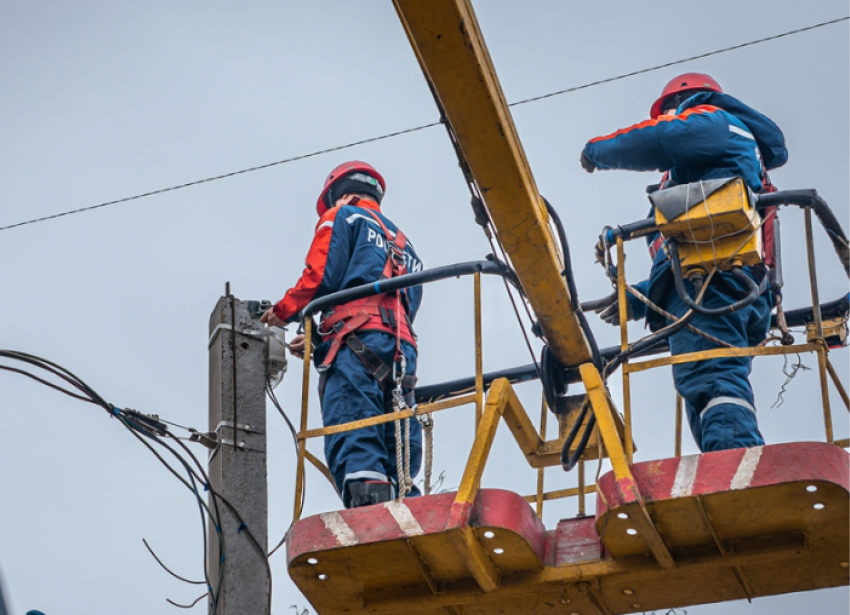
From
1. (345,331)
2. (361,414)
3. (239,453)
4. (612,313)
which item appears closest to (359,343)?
(345,331)

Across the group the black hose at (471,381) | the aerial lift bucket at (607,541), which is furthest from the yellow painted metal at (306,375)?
the black hose at (471,381)

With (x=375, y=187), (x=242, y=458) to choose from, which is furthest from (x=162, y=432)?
(x=375, y=187)

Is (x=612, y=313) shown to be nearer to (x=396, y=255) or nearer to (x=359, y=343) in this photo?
(x=396, y=255)

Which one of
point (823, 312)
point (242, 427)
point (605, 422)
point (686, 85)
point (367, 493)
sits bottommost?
point (605, 422)

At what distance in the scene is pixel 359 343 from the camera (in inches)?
350

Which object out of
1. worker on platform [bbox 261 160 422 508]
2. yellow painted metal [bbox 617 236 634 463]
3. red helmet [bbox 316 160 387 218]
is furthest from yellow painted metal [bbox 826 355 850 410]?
red helmet [bbox 316 160 387 218]

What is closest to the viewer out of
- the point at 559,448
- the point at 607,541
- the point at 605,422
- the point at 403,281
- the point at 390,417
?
the point at 605,422

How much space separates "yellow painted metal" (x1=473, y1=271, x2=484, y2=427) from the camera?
25.9ft

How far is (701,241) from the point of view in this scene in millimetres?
8523

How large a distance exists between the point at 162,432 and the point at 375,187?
2.48 meters

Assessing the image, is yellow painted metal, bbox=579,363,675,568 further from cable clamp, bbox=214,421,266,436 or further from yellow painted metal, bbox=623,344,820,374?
cable clamp, bbox=214,421,266,436

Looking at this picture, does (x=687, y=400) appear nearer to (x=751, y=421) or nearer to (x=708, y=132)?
(x=751, y=421)

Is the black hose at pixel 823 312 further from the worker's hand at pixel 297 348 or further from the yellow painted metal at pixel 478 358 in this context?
the worker's hand at pixel 297 348

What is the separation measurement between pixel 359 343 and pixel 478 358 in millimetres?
1082
